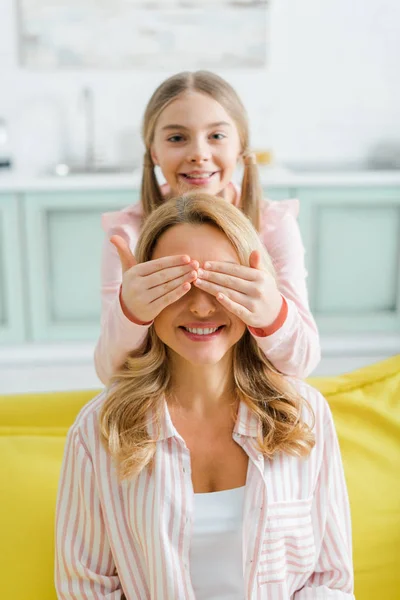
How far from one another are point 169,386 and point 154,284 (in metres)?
0.21

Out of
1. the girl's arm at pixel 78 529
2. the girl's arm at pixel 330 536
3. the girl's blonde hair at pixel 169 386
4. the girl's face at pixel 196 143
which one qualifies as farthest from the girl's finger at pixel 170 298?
the girl's face at pixel 196 143

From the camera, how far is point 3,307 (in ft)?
11.5

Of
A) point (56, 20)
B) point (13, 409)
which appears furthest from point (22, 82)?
point (13, 409)

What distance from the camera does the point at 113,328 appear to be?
48.8 inches

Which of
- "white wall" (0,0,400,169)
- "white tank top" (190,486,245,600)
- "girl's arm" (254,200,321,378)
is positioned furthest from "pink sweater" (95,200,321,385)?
"white wall" (0,0,400,169)

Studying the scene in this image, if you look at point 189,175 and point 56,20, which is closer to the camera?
point 189,175

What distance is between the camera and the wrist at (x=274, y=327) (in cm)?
116

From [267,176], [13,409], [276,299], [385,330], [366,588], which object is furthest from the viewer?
[385,330]

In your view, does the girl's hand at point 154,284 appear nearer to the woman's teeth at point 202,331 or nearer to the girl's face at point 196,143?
the woman's teeth at point 202,331

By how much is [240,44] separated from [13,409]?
2.74 metres

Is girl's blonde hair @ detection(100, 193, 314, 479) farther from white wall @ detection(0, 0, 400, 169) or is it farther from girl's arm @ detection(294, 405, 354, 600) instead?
white wall @ detection(0, 0, 400, 169)

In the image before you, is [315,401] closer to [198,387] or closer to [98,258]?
[198,387]

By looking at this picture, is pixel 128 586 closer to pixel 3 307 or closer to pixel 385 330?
pixel 3 307

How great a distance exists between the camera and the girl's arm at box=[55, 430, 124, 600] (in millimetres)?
1146
